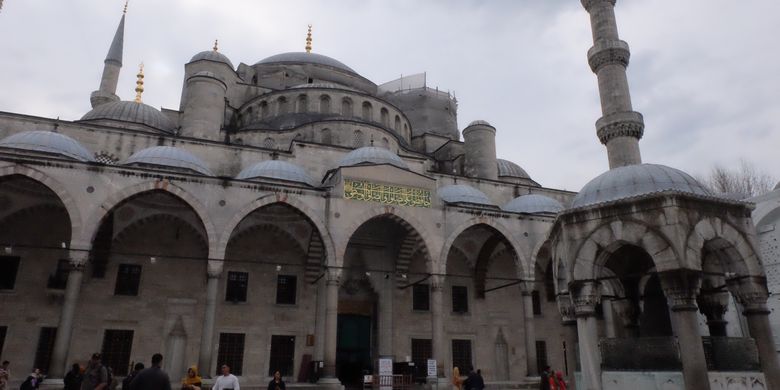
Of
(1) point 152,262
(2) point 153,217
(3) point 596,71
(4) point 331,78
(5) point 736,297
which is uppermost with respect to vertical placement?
(4) point 331,78

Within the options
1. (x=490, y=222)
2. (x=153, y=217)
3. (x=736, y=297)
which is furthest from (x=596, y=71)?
(x=153, y=217)

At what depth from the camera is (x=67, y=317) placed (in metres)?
10.8

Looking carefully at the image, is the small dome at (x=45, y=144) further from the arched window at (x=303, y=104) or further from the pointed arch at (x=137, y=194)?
the arched window at (x=303, y=104)

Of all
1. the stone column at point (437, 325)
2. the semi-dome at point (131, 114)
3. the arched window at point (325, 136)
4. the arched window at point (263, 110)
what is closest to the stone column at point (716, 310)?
the stone column at point (437, 325)

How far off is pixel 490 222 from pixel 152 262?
31.0ft

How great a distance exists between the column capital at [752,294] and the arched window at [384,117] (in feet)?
51.5

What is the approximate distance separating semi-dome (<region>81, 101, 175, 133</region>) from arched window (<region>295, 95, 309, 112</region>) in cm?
464

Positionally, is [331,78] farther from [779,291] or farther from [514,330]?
[779,291]

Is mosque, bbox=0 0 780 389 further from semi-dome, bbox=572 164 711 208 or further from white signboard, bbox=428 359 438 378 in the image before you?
semi-dome, bbox=572 164 711 208

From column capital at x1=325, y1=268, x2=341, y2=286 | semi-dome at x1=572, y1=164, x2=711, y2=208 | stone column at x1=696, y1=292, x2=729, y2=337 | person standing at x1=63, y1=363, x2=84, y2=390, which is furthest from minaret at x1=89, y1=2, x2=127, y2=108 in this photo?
stone column at x1=696, y1=292, x2=729, y2=337

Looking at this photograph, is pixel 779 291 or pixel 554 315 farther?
pixel 554 315

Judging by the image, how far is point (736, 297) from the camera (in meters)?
5.52

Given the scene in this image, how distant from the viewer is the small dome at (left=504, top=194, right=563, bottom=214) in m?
16.9

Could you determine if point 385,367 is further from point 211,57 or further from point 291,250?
point 211,57
